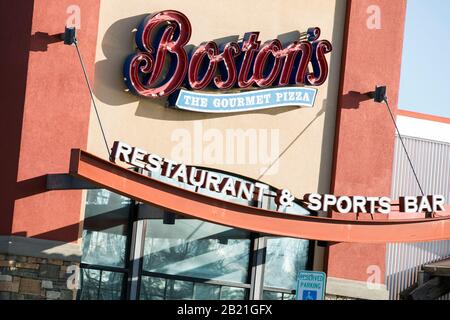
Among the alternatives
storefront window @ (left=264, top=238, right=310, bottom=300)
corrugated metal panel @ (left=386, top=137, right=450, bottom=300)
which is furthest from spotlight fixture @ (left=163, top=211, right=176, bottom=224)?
corrugated metal panel @ (left=386, top=137, right=450, bottom=300)

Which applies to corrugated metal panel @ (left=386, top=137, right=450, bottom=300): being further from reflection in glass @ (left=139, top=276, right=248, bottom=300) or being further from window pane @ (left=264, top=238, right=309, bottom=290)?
reflection in glass @ (left=139, top=276, right=248, bottom=300)

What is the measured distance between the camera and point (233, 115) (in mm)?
26344

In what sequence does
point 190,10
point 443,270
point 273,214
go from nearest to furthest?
point 273,214 < point 190,10 < point 443,270

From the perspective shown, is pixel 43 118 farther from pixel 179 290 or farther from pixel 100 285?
pixel 179 290

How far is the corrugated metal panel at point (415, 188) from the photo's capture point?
29.7 meters

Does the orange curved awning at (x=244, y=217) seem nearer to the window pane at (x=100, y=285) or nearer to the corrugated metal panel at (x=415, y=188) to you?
the window pane at (x=100, y=285)

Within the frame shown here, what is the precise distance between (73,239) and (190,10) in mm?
5521

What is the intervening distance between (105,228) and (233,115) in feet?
12.2

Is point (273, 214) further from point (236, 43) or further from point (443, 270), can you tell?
point (443, 270)

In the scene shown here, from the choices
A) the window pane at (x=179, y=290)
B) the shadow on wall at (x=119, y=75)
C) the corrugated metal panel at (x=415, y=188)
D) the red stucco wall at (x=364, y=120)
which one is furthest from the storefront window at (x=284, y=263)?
the shadow on wall at (x=119, y=75)

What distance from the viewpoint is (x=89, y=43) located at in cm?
2466

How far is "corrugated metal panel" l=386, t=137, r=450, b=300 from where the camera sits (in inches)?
1171
